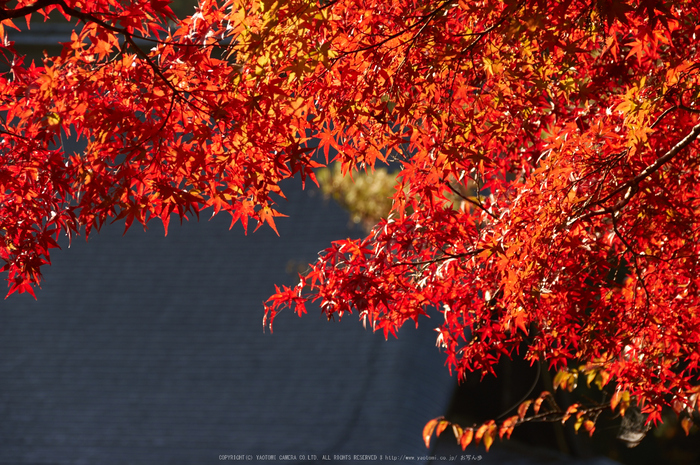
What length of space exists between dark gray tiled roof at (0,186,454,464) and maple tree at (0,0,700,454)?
4.03 meters

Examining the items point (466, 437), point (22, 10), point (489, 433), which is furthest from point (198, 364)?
point (22, 10)

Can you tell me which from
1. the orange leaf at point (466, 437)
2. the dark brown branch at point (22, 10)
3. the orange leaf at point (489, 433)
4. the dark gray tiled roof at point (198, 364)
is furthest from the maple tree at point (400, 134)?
the dark gray tiled roof at point (198, 364)

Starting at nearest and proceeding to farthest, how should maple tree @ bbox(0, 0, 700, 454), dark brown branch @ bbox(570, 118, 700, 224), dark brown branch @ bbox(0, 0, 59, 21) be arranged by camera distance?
dark brown branch @ bbox(0, 0, 59, 21)
maple tree @ bbox(0, 0, 700, 454)
dark brown branch @ bbox(570, 118, 700, 224)

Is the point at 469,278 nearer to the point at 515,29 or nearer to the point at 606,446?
the point at 515,29

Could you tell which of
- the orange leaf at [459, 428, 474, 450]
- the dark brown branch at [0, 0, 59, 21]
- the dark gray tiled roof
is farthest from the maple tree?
the dark gray tiled roof

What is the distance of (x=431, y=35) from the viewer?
125 inches

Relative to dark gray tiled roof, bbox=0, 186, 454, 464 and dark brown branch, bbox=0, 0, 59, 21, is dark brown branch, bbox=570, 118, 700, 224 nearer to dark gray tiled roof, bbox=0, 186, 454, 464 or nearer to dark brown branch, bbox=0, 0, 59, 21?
dark brown branch, bbox=0, 0, 59, 21

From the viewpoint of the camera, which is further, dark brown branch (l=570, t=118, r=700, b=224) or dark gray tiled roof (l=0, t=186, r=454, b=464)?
dark gray tiled roof (l=0, t=186, r=454, b=464)

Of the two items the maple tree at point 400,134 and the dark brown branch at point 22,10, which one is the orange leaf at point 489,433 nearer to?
the maple tree at point 400,134

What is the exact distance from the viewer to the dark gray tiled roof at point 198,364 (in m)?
7.62

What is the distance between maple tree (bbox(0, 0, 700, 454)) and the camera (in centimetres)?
291

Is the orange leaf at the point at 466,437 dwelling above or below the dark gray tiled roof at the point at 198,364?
below

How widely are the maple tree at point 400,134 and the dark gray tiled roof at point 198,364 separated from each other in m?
4.03

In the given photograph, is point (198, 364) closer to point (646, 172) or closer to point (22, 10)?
point (22, 10)
